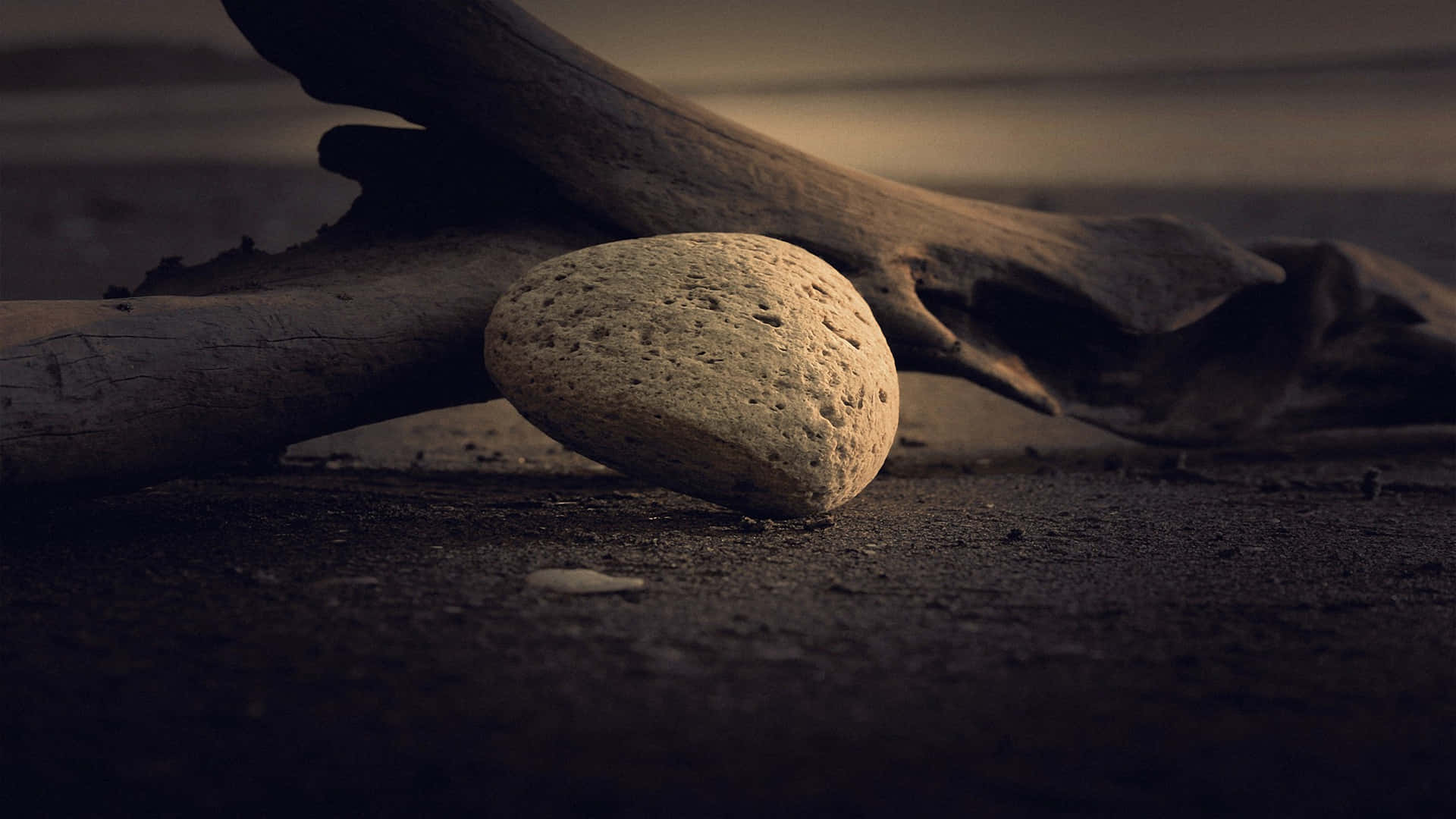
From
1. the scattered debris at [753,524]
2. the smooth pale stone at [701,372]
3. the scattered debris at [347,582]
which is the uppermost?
the smooth pale stone at [701,372]

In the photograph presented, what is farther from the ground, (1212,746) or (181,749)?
(1212,746)

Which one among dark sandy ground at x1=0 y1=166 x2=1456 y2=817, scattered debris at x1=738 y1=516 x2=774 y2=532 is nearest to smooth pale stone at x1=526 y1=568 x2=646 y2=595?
dark sandy ground at x1=0 y1=166 x2=1456 y2=817

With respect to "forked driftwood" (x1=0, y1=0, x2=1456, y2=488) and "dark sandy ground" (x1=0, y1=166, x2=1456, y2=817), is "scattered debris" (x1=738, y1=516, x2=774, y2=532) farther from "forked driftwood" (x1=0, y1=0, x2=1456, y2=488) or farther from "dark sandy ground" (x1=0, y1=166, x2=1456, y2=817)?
"forked driftwood" (x1=0, y1=0, x2=1456, y2=488)

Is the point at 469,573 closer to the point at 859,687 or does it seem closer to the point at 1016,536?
the point at 859,687

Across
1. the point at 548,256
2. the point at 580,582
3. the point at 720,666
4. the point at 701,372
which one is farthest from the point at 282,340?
the point at 720,666

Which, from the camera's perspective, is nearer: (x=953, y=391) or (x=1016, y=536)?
(x=1016, y=536)

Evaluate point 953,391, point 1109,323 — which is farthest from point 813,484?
point 953,391

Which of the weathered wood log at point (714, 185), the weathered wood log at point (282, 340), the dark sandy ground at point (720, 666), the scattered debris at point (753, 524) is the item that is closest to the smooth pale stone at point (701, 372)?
the scattered debris at point (753, 524)

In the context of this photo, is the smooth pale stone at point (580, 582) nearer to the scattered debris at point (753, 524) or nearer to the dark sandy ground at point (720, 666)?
the dark sandy ground at point (720, 666)
